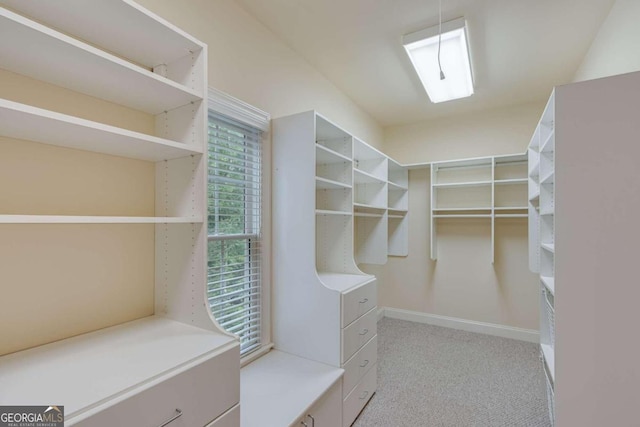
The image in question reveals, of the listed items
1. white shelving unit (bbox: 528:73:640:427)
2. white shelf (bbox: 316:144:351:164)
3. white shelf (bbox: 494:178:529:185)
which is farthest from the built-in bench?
white shelf (bbox: 494:178:529:185)

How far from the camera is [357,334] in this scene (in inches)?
84.1

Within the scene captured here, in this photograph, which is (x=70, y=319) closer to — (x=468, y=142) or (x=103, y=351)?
(x=103, y=351)

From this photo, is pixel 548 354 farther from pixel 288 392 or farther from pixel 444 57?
pixel 444 57

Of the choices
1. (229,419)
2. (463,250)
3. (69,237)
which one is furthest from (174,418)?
(463,250)

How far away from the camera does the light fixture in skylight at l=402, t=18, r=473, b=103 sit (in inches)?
84.6

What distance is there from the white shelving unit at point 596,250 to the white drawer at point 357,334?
3.75 ft

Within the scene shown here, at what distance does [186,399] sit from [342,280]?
144 centimetres

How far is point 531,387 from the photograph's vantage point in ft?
8.40

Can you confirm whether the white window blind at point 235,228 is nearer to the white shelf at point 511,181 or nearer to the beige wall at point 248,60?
the beige wall at point 248,60

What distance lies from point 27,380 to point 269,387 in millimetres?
1141

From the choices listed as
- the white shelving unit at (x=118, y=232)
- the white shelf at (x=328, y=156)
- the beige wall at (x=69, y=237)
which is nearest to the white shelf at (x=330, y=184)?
the white shelf at (x=328, y=156)

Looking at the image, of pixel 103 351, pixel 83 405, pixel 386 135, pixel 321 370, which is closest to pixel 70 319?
pixel 103 351

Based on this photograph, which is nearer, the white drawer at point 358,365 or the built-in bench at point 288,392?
the built-in bench at point 288,392

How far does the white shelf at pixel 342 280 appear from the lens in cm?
207
